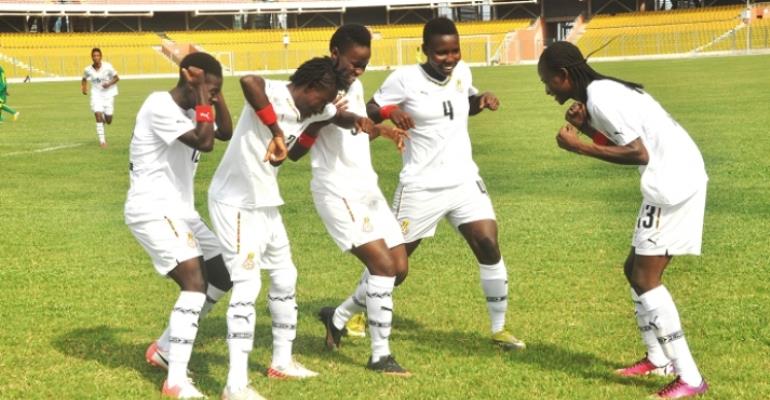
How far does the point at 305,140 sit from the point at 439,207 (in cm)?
127

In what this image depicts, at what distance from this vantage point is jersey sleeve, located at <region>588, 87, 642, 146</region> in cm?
557

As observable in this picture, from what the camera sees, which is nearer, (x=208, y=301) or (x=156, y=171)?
(x=156, y=171)

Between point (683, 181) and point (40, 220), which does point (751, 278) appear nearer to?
point (683, 181)

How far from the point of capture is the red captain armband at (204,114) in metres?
5.74

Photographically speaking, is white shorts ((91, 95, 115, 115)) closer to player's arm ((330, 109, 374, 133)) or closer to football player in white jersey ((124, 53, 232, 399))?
football player in white jersey ((124, 53, 232, 399))

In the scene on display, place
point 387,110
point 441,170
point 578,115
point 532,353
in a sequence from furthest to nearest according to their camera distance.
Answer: point 441,170 < point 387,110 < point 532,353 < point 578,115

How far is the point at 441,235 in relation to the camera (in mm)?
11375

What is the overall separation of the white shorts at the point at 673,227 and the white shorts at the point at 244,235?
2170mm

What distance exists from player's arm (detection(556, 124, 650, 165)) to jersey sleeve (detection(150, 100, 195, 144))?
7.11 ft

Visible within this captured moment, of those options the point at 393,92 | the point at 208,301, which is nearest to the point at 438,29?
the point at 393,92

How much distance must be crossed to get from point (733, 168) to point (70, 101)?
1279 inches

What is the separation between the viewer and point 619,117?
558cm

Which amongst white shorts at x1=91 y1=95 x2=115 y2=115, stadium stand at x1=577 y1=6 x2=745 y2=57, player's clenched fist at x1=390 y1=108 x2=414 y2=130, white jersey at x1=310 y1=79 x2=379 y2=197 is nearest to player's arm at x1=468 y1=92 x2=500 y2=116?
player's clenched fist at x1=390 y1=108 x2=414 y2=130

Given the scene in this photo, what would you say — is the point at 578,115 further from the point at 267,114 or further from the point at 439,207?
the point at 267,114
